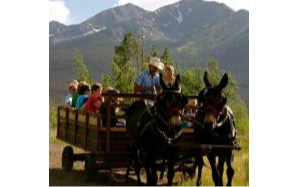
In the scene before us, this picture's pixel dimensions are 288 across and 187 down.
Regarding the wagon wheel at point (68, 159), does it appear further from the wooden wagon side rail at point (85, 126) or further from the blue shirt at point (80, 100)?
the blue shirt at point (80, 100)

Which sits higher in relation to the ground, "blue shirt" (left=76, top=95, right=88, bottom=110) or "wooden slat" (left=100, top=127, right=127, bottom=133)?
"blue shirt" (left=76, top=95, right=88, bottom=110)

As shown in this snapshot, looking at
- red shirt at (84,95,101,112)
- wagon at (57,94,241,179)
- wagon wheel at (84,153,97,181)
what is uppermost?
red shirt at (84,95,101,112)

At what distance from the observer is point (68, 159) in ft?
40.8

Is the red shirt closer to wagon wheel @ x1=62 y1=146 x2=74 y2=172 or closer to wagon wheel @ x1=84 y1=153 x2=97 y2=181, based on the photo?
wagon wheel @ x1=62 y1=146 x2=74 y2=172

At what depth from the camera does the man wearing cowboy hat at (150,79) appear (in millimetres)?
10836

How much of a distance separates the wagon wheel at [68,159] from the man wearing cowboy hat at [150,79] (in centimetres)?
258

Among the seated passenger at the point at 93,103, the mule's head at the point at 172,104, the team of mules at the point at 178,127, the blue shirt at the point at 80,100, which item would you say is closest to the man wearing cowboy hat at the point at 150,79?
the team of mules at the point at 178,127

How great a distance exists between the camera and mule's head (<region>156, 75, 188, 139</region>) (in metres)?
8.43

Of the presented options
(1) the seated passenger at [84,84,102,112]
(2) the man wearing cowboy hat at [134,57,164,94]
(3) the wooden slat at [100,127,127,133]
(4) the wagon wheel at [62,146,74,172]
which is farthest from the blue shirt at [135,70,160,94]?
(4) the wagon wheel at [62,146,74,172]
